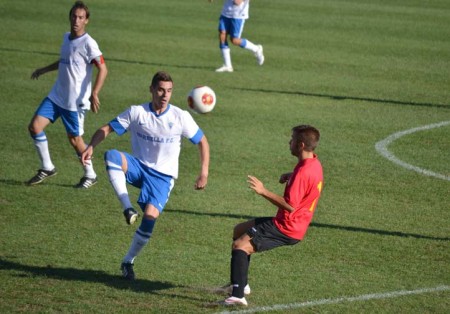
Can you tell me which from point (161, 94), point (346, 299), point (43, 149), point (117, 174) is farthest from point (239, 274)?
point (43, 149)

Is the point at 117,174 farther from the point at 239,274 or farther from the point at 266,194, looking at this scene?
the point at 266,194

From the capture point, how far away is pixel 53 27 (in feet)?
93.9

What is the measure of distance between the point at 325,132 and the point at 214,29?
42.4ft

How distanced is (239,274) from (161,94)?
2151 mm

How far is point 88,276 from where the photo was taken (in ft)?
32.5

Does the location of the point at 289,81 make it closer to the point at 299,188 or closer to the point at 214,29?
the point at 214,29

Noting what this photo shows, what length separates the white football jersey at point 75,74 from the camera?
44.8ft

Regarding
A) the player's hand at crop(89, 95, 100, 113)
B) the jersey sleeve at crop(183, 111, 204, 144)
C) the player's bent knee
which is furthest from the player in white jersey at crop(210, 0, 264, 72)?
the player's bent knee

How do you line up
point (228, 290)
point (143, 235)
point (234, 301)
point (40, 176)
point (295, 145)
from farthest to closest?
1. point (40, 176)
2. point (143, 235)
3. point (228, 290)
4. point (295, 145)
5. point (234, 301)

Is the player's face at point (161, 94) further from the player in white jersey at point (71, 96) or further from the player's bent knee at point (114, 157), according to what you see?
the player in white jersey at point (71, 96)

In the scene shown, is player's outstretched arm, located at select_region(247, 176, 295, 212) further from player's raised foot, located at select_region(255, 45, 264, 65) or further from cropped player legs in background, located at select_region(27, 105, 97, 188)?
player's raised foot, located at select_region(255, 45, 264, 65)

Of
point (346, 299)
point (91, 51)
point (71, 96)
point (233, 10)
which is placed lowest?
point (346, 299)

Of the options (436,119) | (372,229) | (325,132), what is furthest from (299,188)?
(436,119)

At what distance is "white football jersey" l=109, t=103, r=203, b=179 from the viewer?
10.0 meters
